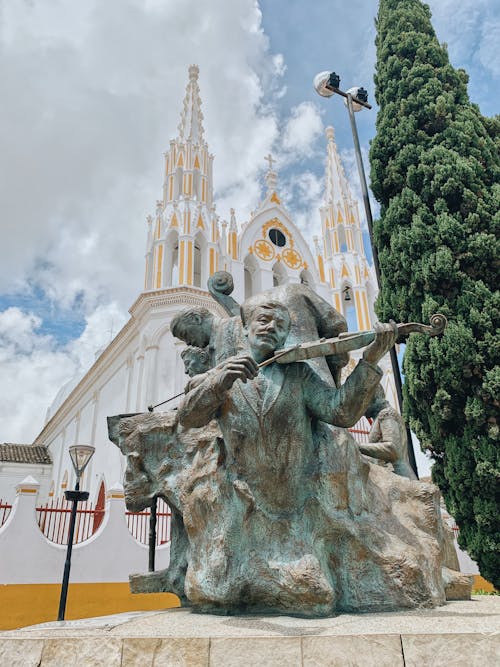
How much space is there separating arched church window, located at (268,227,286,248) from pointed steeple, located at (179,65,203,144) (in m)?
5.01

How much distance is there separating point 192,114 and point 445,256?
18.0 metres

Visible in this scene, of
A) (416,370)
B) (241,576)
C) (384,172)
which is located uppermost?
(384,172)

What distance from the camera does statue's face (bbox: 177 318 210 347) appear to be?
3715mm

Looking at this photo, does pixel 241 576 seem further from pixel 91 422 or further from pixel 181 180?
pixel 91 422

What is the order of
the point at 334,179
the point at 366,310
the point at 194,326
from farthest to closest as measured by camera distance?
the point at 334,179 → the point at 366,310 → the point at 194,326

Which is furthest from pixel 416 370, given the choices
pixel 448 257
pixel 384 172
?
pixel 384 172

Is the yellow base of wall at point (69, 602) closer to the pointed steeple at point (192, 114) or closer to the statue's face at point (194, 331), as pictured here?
the statue's face at point (194, 331)

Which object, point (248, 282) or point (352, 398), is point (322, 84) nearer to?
point (352, 398)

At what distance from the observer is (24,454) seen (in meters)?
29.4

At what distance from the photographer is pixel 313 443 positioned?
115 inches

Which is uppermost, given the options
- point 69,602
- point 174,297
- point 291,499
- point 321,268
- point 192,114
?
point 192,114

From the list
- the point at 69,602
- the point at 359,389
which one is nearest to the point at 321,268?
the point at 69,602

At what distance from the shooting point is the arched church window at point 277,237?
23.1 m

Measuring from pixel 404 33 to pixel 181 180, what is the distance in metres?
12.1
